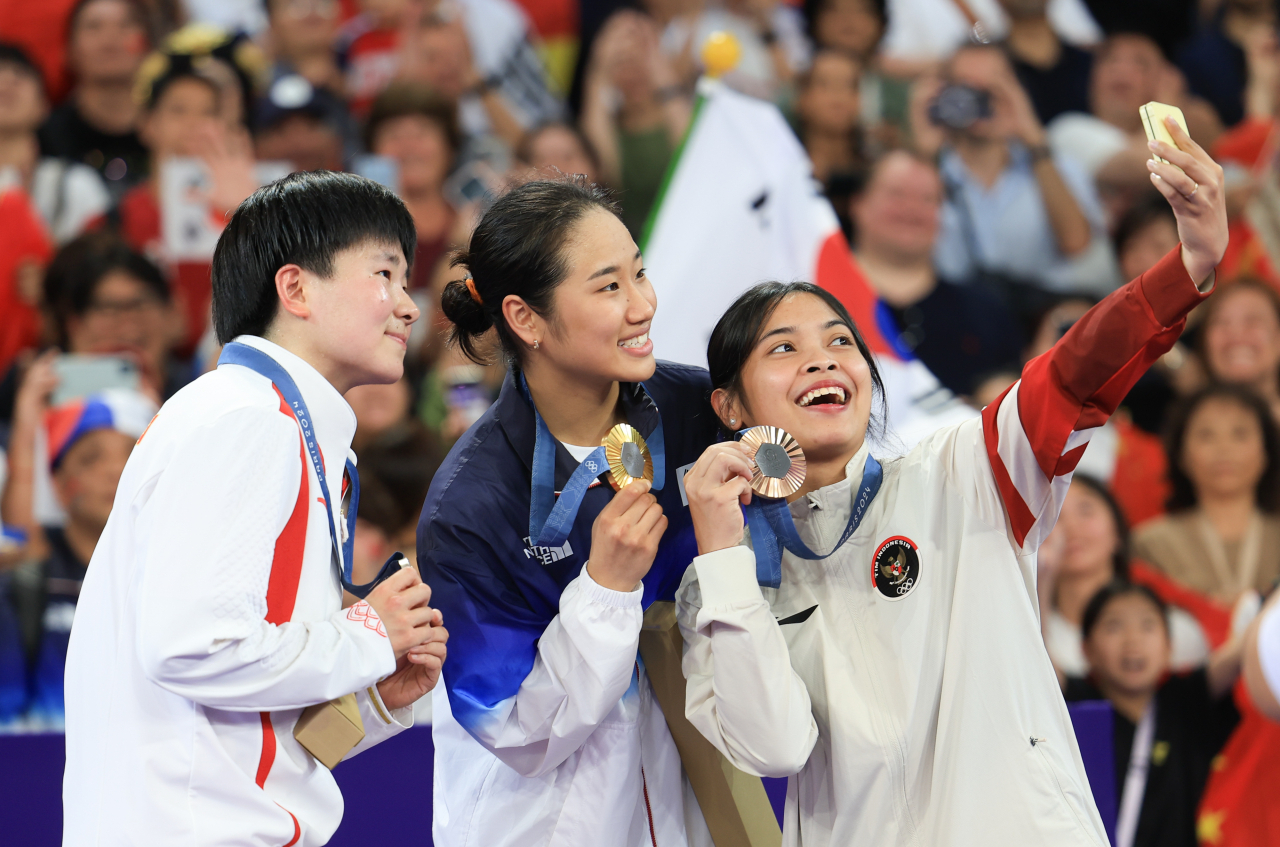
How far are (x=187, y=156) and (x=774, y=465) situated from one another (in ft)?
14.0

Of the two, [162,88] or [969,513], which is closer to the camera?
[969,513]

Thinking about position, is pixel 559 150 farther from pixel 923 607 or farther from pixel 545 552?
pixel 923 607

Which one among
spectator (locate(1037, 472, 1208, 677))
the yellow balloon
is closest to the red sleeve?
the yellow balloon

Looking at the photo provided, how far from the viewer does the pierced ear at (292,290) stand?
225 centimetres

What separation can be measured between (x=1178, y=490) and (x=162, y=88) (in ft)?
15.9

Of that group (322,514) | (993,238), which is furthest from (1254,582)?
(322,514)

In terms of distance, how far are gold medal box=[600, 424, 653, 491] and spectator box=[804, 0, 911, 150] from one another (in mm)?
4649

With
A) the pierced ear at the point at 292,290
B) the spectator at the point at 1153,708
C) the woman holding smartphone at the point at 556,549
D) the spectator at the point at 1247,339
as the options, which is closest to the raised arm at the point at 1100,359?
the woman holding smartphone at the point at 556,549

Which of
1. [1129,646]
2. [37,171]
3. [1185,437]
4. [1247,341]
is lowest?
[1129,646]

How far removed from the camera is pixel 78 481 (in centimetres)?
449

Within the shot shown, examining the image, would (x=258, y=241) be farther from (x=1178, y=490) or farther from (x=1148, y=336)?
(x=1178, y=490)

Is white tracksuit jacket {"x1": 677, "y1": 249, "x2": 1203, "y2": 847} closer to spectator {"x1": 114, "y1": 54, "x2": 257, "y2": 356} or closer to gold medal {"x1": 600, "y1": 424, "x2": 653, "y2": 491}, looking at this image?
gold medal {"x1": 600, "y1": 424, "x2": 653, "y2": 491}

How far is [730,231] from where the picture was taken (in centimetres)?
445

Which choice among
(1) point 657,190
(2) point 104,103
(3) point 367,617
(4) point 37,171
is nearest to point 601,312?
(3) point 367,617
